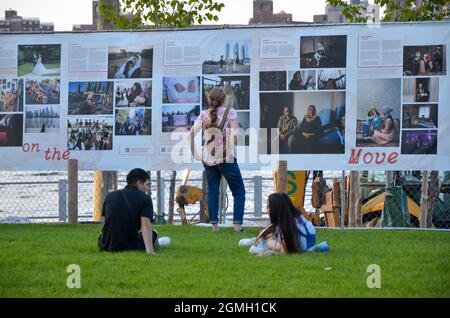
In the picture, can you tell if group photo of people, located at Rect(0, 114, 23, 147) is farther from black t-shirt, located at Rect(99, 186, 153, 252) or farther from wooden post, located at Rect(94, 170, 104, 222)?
black t-shirt, located at Rect(99, 186, 153, 252)

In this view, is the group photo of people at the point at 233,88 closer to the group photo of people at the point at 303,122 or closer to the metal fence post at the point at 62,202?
the group photo of people at the point at 303,122

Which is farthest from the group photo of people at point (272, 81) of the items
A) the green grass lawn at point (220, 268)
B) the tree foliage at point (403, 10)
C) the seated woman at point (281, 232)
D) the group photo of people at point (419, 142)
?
the tree foliage at point (403, 10)

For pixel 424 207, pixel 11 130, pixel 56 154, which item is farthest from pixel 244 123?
pixel 11 130


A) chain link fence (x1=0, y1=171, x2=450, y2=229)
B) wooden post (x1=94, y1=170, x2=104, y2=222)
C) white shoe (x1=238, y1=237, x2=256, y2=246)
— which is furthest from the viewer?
wooden post (x1=94, y1=170, x2=104, y2=222)

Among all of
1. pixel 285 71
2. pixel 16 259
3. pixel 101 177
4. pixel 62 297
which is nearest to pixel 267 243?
pixel 16 259

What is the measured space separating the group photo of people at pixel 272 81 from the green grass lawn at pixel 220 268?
9.16ft

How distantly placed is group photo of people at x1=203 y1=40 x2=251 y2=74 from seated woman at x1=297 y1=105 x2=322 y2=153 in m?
1.20

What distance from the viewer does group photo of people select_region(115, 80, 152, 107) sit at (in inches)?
654

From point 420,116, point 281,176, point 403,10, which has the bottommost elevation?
point 281,176

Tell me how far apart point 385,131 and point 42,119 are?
570 centimetres

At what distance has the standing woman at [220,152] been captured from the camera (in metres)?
14.5

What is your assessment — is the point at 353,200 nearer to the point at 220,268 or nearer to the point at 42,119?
the point at 42,119

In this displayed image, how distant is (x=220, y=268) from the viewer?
10562 millimetres

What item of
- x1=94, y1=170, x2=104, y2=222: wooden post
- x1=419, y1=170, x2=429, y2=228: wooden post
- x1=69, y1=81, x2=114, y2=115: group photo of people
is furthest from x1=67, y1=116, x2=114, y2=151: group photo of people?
x1=419, y1=170, x2=429, y2=228: wooden post
